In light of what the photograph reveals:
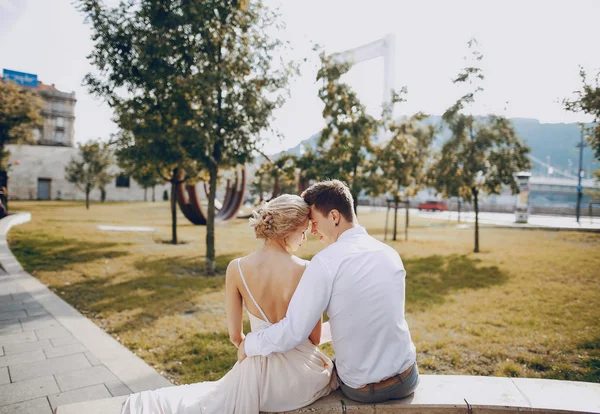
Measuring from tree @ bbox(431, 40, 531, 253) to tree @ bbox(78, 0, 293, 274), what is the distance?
24.2ft

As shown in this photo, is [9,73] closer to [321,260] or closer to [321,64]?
[321,64]

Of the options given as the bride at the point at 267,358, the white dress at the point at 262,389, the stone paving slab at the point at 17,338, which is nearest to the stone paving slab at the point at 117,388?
the bride at the point at 267,358

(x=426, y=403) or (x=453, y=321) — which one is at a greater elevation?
(x=426, y=403)

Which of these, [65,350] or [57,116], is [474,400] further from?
[57,116]

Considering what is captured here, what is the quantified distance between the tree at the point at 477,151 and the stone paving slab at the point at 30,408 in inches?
533

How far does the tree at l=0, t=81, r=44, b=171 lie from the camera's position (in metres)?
24.0

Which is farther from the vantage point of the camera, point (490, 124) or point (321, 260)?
point (490, 124)

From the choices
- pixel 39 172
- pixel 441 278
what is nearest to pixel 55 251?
pixel 441 278

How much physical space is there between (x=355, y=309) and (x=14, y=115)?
2942 cm

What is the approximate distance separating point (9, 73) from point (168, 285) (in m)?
59.6

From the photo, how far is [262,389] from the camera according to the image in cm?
242

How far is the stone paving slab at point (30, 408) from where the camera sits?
3.41 meters

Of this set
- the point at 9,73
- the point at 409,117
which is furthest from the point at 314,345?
the point at 9,73

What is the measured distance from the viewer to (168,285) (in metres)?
8.66
